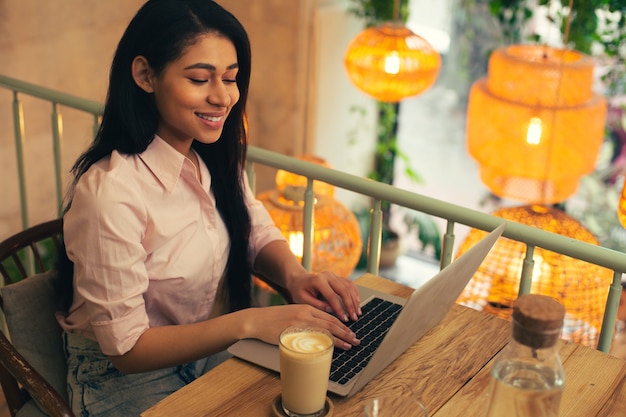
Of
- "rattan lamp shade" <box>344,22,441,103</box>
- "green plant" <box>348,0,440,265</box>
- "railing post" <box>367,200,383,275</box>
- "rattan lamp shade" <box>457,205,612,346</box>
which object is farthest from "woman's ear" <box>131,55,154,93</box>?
"green plant" <box>348,0,440,265</box>

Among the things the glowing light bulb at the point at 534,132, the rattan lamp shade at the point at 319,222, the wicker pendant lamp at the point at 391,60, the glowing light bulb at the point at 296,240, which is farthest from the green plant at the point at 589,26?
the glowing light bulb at the point at 296,240

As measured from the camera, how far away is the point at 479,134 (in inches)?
130

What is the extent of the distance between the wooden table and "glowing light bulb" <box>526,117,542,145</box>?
5.49 ft

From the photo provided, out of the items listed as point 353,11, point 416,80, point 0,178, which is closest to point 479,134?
point 416,80

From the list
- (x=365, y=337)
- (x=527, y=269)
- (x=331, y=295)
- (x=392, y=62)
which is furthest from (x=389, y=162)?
(x=365, y=337)

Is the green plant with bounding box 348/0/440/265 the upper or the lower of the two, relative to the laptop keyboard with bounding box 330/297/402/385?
lower

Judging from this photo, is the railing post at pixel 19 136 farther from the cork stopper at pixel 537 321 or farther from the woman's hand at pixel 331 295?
the cork stopper at pixel 537 321

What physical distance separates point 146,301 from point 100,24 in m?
2.38

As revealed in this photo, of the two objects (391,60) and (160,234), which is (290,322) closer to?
(160,234)

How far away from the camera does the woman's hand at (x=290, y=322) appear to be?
1.47m

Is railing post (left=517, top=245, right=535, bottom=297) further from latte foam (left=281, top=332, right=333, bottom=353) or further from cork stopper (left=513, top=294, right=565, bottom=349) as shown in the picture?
cork stopper (left=513, top=294, right=565, bottom=349)

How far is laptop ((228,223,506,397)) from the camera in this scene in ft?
4.17

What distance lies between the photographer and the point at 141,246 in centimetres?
156

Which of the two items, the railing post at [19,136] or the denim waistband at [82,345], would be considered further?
the railing post at [19,136]
